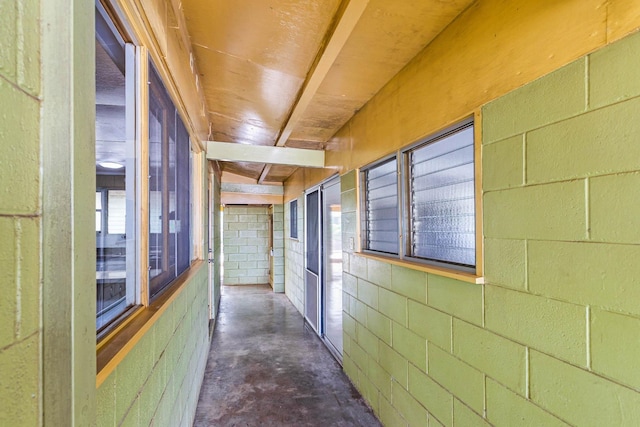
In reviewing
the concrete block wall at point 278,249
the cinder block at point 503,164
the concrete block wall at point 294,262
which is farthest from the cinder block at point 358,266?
the concrete block wall at point 278,249

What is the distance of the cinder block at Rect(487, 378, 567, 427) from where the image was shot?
111 centimetres

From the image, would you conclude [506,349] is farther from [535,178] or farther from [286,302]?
[286,302]

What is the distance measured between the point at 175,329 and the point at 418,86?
200 centimetres

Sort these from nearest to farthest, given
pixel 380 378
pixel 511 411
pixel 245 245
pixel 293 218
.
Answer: pixel 511 411, pixel 380 378, pixel 293 218, pixel 245 245

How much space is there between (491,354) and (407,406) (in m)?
0.89

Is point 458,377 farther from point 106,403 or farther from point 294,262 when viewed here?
point 294,262

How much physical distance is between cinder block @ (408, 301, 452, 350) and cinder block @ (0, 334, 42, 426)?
1578 millimetres

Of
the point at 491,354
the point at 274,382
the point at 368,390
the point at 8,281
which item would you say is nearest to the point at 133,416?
the point at 8,281

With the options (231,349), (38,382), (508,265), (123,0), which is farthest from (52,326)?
(231,349)

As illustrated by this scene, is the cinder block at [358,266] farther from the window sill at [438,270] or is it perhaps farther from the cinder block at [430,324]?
the cinder block at [430,324]

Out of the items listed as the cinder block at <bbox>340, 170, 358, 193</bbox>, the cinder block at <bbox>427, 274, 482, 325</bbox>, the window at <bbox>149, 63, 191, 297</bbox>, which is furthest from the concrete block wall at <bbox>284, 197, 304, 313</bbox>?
the cinder block at <bbox>427, 274, 482, 325</bbox>

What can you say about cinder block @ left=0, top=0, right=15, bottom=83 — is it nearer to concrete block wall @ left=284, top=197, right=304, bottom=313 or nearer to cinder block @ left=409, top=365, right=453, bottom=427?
cinder block @ left=409, top=365, right=453, bottom=427

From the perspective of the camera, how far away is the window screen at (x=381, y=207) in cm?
224

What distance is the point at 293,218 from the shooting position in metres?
5.81
